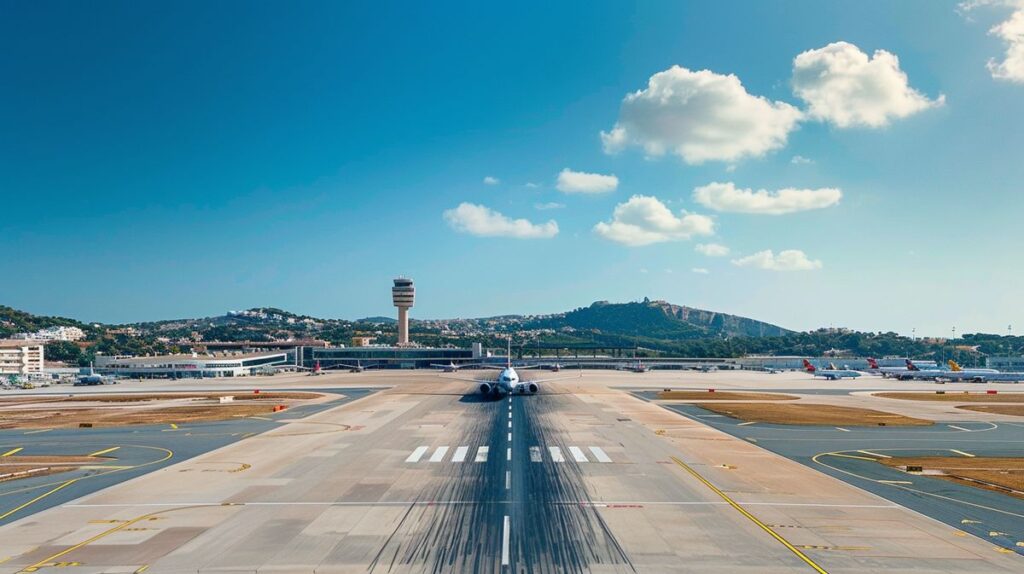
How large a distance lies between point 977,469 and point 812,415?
97.2 feet

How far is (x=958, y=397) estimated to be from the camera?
9638 cm

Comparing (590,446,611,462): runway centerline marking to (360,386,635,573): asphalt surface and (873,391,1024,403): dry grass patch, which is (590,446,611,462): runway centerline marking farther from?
(873,391,1024,403): dry grass patch

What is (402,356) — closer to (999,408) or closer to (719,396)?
(719,396)

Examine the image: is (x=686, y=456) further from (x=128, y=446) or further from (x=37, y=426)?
(x=37, y=426)

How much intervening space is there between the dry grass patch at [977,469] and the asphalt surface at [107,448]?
52550 mm

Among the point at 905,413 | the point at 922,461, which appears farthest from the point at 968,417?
the point at 922,461

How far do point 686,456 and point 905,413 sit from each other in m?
46.8

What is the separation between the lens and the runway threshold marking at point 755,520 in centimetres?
2205

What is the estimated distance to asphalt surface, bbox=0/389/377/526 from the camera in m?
33.2

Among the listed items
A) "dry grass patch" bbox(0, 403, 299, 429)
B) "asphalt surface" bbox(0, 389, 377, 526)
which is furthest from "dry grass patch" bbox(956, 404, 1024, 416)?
"dry grass patch" bbox(0, 403, 299, 429)

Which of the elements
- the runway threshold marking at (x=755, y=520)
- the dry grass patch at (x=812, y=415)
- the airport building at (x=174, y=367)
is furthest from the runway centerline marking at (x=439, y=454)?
the airport building at (x=174, y=367)

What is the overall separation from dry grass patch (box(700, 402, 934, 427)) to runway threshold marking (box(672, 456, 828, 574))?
29.4 m

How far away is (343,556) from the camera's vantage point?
2280 centimetres

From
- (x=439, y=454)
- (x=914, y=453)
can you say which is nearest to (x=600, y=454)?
(x=439, y=454)
